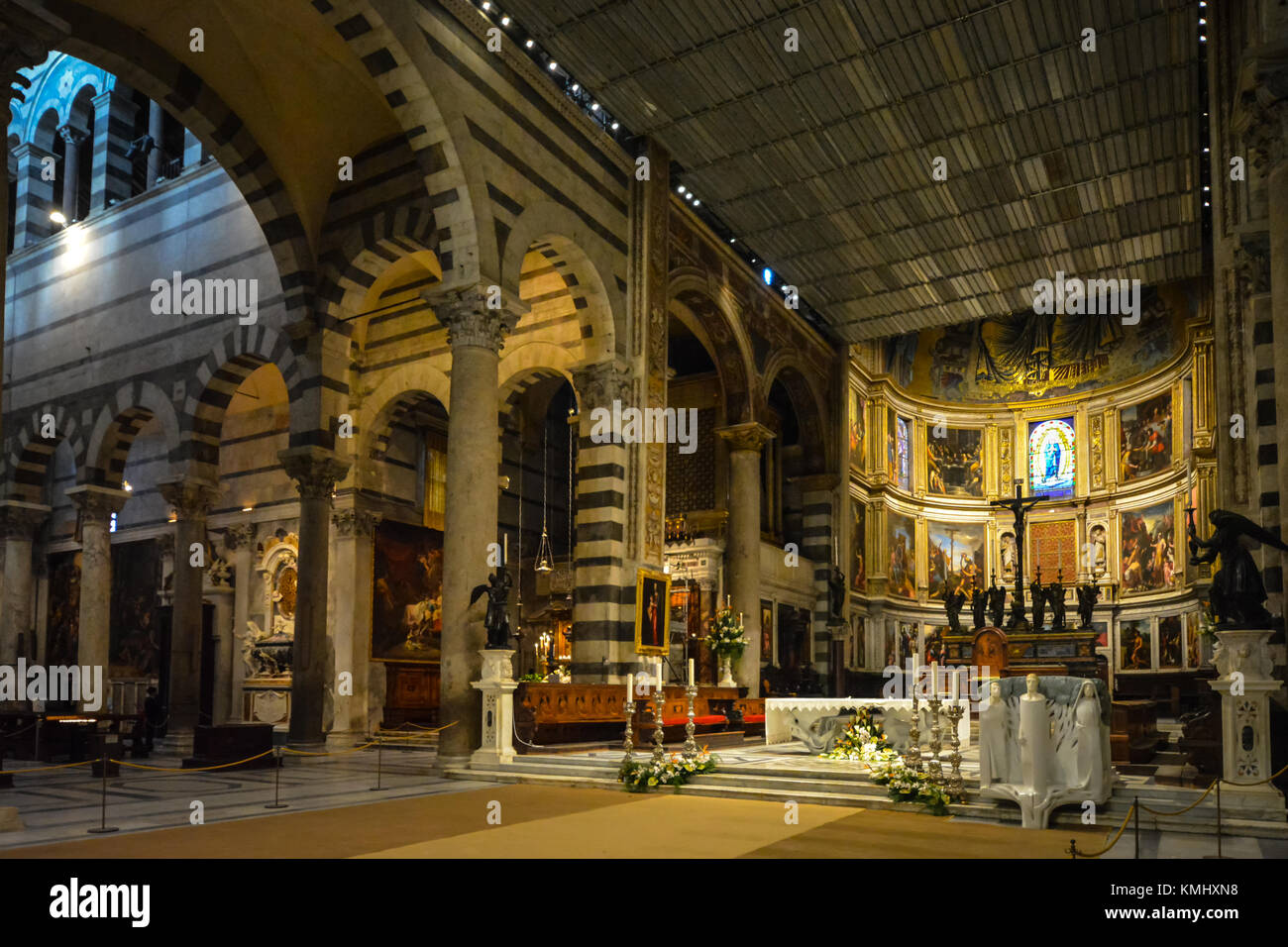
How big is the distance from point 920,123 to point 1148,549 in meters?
16.7

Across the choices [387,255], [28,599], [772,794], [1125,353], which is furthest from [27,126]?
[1125,353]

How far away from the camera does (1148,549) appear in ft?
95.6

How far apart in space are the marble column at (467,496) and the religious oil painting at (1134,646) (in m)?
21.5

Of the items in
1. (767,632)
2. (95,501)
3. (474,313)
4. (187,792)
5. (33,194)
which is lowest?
(187,792)

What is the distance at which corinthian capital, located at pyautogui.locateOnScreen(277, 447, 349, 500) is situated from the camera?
16453 millimetres

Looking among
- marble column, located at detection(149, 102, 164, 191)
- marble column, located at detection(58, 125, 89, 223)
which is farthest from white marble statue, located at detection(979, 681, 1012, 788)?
marble column, located at detection(58, 125, 89, 223)

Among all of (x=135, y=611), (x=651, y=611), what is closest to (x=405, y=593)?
(x=651, y=611)

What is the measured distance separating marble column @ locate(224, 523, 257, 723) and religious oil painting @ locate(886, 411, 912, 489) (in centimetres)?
1746

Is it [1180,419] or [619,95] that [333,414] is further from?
[1180,419]

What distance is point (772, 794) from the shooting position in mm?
10547

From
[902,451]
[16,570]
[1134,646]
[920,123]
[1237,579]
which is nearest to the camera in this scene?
[1237,579]

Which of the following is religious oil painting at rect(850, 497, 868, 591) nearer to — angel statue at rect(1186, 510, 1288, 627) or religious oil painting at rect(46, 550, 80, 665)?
angel statue at rect(1186, 510, 1288, 627)

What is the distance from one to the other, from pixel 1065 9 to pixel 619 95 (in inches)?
269

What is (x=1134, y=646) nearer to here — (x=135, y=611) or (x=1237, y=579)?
(x=1237, y=579)
